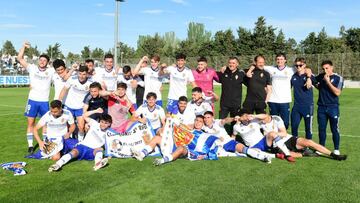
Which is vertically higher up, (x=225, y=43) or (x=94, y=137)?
(x=225, y=43)

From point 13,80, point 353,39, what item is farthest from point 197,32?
point 13,80

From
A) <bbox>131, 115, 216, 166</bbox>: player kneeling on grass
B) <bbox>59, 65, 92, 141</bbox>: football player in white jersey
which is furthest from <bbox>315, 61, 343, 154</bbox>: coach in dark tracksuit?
<bbox>59, 65, 92, 141</bbox>: football player in white jersey

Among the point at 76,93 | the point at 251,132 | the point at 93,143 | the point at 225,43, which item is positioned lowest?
the point at 93,143

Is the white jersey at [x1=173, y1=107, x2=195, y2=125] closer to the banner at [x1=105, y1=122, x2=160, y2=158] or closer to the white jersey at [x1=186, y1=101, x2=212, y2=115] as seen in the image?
the white jersey at [x1=186, y1=101, x2=212, y2=115]

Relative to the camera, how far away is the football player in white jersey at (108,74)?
986 centimetres

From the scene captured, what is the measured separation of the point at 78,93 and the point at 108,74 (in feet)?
4.11

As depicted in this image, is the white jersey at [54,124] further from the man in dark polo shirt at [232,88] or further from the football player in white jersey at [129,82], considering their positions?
the man in dark polo shirt at [232,88]

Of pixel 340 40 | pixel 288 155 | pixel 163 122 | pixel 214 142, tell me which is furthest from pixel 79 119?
pixel 340 40

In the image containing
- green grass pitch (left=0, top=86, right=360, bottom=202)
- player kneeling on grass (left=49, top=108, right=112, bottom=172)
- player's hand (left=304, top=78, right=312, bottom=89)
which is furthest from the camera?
player's hand (left=304, top=78, right=312, bottom=89)

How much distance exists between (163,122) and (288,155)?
286 cm

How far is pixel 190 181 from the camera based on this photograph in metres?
6.20

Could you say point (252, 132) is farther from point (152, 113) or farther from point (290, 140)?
point (152, 113)

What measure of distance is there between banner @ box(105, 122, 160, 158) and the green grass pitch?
30 cm

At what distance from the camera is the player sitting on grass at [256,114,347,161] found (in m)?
7.79
